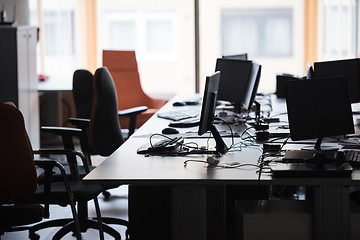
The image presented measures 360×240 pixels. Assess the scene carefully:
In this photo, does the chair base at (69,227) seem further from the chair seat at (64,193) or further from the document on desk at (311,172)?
the document on desk at (311,172)

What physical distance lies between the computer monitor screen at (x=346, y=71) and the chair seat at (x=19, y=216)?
2.11 metres

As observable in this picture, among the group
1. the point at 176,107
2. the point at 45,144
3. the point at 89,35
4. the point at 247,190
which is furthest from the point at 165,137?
the point at 89,35

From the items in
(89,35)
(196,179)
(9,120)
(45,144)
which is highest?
(89,35)

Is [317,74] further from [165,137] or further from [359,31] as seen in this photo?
[359,31]

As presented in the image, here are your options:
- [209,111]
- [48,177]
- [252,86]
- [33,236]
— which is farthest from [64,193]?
[252,86]

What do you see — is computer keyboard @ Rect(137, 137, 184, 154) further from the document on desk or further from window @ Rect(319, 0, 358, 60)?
window @ Rect(319, 0, 358, 60)

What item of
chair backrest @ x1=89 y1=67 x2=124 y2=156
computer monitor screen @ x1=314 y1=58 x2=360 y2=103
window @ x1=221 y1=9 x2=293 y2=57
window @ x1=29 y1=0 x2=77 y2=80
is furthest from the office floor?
window @ x1=221 y1=9 x2=293 y2=57

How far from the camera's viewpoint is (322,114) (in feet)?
10.6

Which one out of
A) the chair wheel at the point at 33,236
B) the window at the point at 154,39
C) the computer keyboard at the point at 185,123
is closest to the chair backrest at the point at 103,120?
the computer keyboard at the point at 185,123

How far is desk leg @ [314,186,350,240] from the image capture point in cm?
281

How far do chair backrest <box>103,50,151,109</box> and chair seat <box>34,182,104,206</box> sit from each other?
337 centimetres

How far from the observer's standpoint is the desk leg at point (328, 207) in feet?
9.23

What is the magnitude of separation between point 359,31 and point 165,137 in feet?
18.2

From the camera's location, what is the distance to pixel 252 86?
468cm
